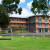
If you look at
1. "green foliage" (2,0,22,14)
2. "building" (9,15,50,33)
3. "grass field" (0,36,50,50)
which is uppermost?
"green foliage" (2,0,22,14)

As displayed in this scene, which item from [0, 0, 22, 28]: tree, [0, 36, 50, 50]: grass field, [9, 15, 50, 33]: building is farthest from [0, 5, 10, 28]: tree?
[0, 36, 50, 50]: grass field

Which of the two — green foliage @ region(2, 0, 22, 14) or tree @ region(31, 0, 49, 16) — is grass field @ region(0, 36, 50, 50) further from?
green foliage @ region(2, 0, 22, 14)

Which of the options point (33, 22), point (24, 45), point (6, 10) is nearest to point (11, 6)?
point (6, 10)

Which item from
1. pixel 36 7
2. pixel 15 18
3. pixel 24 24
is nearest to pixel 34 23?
pixel 24 24

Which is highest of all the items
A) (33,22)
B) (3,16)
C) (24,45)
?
(3,16)

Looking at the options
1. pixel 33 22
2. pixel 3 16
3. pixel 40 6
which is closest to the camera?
pixel 40 6

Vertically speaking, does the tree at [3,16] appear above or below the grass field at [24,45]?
above

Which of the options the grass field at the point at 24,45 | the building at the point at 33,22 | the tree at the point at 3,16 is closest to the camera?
the grass field at the point at 24,45

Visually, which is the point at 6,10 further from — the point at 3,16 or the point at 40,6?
the point at 40,6

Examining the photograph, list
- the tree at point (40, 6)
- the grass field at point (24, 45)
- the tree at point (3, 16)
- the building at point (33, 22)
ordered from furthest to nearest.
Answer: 1. the building at point (33, 22)
2. the tree at point (3, 16)
3. the tree at point (40, 6)
4. the grass field at point (24, 45)

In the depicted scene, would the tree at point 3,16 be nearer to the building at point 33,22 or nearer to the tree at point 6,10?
the tree at point 6,10

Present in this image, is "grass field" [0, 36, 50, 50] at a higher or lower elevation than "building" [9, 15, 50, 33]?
lower

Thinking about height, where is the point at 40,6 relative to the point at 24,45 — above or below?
above

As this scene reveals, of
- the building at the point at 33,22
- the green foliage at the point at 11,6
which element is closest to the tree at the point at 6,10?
the green foliage at the point at 11,6
